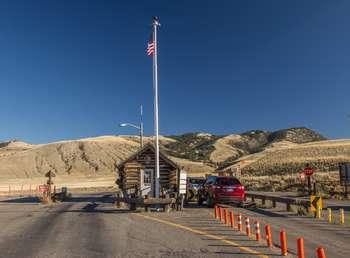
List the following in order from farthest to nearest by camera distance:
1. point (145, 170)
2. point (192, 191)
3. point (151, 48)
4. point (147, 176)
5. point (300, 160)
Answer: point (300, 160)
point (147, 176)
point (145, 170)
point (192, 191)
point (151, 48)

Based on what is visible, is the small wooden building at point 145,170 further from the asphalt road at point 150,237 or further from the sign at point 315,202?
the sign at point 315,202

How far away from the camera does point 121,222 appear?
24.1 m

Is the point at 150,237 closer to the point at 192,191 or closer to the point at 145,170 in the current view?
the point at 192,191

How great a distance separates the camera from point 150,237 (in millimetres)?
18281

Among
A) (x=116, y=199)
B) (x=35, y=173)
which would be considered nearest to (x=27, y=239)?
(x=116, y=199)

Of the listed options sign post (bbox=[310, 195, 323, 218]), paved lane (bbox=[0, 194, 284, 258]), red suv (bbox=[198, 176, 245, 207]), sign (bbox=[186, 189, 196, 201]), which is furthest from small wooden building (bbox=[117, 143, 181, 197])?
sign post (bbox=[310, 195, 323, 218])

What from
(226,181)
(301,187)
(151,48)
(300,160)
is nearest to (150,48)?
(151,48)

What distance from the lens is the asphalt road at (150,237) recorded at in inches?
592

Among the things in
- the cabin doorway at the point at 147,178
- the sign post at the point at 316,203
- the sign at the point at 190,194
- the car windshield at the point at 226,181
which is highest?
the cabin doorway at the point at 147,178

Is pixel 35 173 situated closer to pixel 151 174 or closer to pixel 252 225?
pixel 151 174

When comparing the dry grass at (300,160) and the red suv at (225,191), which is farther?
the dry grass at (300,160)

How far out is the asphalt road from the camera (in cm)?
1504

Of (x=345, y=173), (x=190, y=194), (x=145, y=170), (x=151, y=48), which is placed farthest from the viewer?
(x=345, y=173)

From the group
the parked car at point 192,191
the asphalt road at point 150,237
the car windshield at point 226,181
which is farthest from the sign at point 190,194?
the asphalt road at point 150,237
